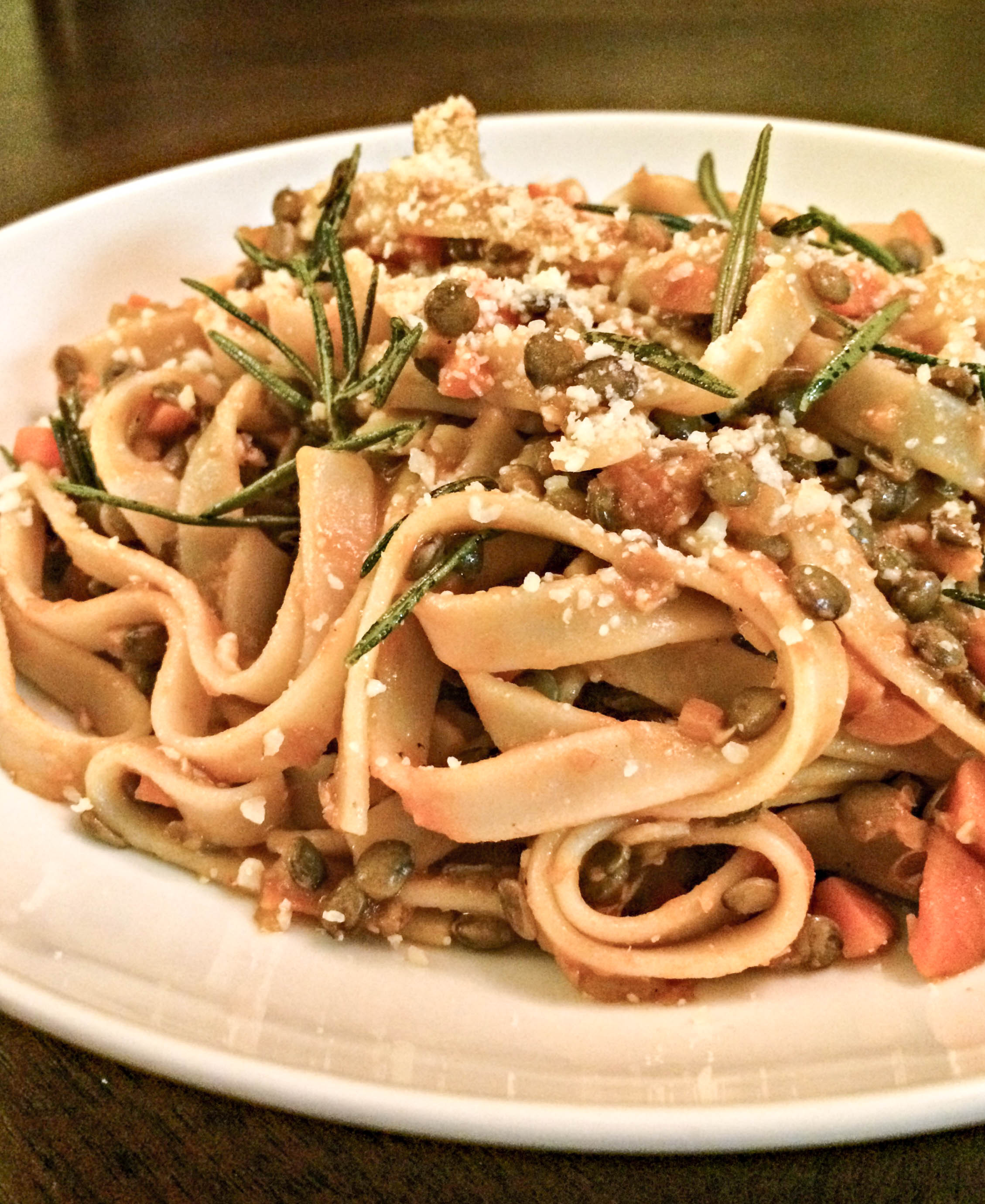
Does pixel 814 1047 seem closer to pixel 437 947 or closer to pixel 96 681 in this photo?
pixel 437 947

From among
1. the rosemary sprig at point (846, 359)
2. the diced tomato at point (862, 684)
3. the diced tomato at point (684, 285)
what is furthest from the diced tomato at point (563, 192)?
the diced tomato at point (862, 684)

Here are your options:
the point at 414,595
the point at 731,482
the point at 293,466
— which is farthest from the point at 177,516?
the point at 731,482

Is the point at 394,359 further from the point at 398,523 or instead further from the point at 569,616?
the point at 569,616

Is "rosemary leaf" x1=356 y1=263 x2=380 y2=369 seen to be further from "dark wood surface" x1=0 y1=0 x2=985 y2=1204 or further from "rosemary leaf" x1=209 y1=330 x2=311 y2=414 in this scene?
"dark wood surface" x1=0 y1=0 x2=985 y2=1204

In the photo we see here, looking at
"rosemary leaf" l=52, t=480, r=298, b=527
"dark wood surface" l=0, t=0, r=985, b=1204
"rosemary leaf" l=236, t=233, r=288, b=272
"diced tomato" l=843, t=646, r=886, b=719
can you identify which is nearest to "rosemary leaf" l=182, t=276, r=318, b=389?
"rosemary leaf" l=236, t=233, r=288, b=272

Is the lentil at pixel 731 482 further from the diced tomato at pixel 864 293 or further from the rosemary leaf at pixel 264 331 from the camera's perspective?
the rosemary leaf at pixel 264 331
